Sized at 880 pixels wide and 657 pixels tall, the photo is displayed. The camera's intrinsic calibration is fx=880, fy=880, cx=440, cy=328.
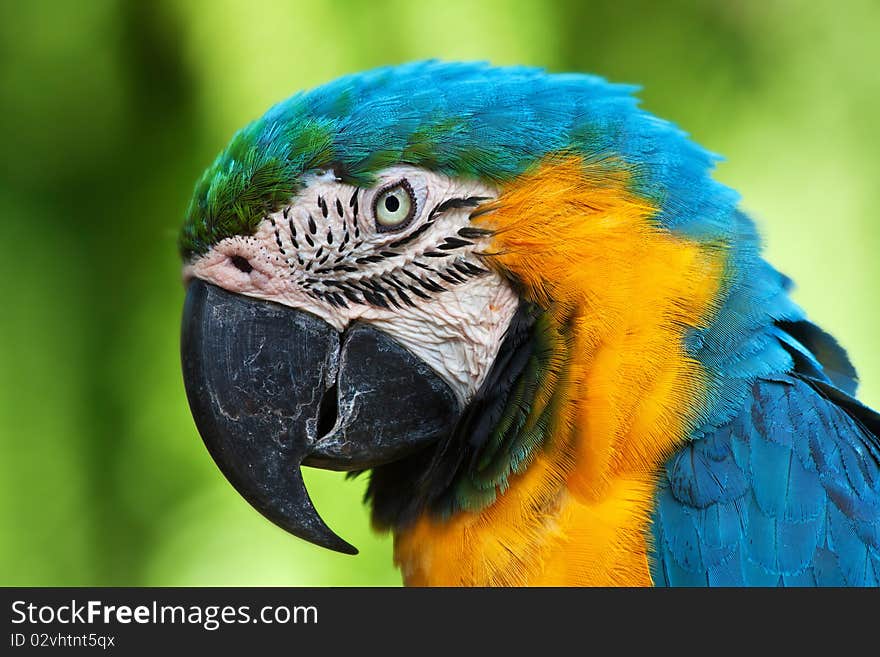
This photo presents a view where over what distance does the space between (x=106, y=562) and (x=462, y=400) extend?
1807 mm

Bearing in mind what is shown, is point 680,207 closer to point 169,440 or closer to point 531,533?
point 531,533

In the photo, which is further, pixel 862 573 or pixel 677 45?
pixel 677 45

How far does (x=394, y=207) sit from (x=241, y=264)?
22 centimetres

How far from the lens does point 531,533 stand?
1092 mm

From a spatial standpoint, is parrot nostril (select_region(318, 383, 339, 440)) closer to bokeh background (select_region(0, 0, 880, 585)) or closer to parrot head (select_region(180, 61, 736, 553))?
parrot head (select_region(180, 61, 736, 553))

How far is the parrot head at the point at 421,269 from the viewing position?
1.13m

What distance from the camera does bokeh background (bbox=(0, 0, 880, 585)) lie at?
Answer: 247 centimetres

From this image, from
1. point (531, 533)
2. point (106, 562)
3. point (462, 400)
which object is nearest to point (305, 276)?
point (462, 400)

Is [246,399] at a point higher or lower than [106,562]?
higher

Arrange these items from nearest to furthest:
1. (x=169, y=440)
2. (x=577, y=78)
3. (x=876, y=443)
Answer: (x=876, y=443) → (x=577, y=78) → (x=169, y=440)

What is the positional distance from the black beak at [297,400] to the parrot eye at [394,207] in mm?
141

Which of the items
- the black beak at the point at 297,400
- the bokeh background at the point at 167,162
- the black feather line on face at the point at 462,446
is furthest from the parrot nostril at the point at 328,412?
the bokeh background at the point at 167,162

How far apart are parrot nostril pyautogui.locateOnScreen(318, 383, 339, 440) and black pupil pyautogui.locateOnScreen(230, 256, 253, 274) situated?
0.20 m

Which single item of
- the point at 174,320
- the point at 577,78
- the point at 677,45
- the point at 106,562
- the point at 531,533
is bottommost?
the point at 106,562
